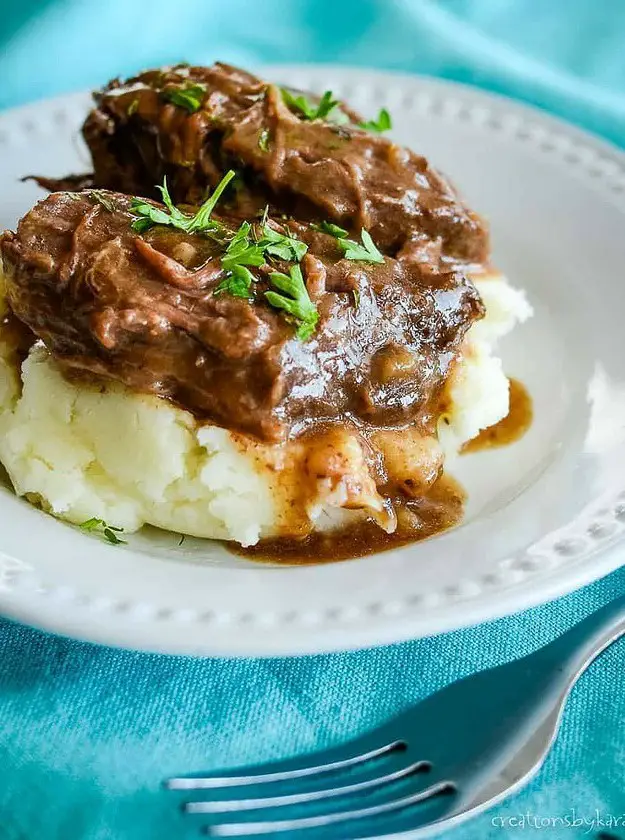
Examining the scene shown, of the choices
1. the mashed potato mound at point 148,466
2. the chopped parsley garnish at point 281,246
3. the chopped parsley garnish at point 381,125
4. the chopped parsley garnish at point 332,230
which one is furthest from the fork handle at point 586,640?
the chopped parsley garnish at point 381,125

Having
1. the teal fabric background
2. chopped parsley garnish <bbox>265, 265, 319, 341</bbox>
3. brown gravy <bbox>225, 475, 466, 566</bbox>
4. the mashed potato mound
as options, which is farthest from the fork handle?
chopped parsley garnish <bbox>265, 265, 319, 341</bbox>

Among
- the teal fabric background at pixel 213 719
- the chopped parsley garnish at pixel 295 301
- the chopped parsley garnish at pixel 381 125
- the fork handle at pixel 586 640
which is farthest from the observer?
the chopped parsley garnish at pixel 381 125

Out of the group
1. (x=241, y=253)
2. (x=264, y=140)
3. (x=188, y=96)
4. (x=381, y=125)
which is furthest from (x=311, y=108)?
(x=241, y=253)

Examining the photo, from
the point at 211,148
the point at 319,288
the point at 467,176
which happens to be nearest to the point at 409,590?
the point at 319,288

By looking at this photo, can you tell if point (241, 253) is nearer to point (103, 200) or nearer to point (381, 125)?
point (103, 200)

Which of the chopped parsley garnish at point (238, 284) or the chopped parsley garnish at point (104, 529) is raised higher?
the chopped parsley garnish at point (238, 284)

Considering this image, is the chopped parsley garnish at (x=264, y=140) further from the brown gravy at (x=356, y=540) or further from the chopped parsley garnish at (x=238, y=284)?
the brown gravy at (x=356, y=540)

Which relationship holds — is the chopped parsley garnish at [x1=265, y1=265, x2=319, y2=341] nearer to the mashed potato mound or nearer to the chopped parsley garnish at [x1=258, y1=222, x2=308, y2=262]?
the chopped parsley garnish at [x1=258, y1=222, x2=308, y2=262]
